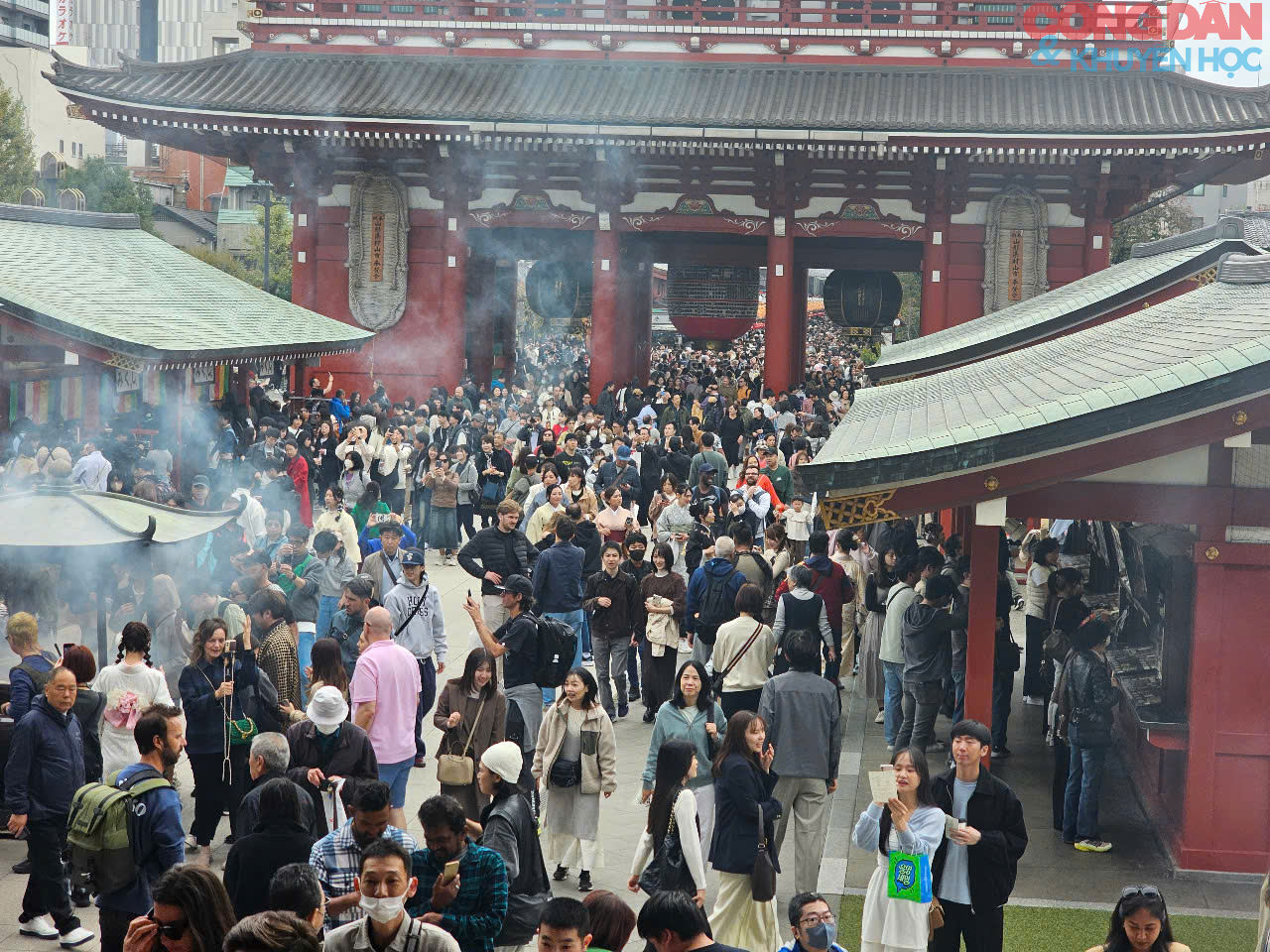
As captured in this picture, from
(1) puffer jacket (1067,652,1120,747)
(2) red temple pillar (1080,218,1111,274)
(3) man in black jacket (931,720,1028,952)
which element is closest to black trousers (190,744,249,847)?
(3) man in black jacket (931,720,1028,952)

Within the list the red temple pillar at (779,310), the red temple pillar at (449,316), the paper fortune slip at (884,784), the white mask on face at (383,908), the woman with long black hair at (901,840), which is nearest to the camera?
the white mask on face at (383,908)

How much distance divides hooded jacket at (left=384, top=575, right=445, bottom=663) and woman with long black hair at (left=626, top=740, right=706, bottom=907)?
3348mm

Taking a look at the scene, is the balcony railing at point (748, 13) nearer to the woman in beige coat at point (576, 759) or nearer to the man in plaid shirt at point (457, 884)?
the woman in beige coat at point (576, 759)

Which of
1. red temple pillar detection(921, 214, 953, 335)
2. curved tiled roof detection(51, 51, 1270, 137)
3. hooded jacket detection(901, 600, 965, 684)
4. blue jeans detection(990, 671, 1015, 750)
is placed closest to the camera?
hooded jacket detection(901, 600, 965, 684)

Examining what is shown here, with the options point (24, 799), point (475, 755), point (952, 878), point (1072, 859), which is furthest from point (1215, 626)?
point (24, 799)

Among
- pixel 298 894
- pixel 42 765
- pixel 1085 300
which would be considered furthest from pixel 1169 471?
pixel 1085 300

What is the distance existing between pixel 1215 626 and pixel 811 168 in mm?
20479

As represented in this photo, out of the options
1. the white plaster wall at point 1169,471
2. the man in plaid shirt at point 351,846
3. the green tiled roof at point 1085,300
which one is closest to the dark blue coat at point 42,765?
the man in plaid shirt at point 351,846

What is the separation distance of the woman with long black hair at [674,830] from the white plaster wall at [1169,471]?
10.2 ft

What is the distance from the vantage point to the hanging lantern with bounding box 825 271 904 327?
30.3m

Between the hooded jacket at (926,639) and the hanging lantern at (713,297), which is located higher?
the hanging lantern at (713,297)

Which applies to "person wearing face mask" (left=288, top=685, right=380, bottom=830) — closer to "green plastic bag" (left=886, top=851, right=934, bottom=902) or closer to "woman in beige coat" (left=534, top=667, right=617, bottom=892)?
"woman in beige coat" (left=534, top=667, right=617, bottom=892)

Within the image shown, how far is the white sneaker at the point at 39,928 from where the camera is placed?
762 centimetres

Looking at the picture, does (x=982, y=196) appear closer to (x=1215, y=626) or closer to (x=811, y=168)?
(x=811, y=168)
